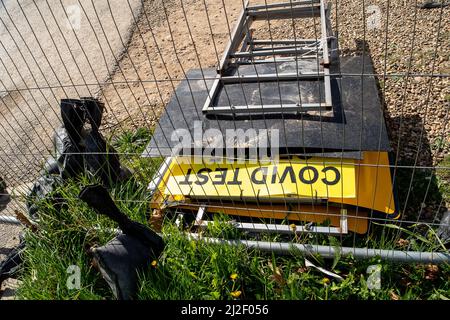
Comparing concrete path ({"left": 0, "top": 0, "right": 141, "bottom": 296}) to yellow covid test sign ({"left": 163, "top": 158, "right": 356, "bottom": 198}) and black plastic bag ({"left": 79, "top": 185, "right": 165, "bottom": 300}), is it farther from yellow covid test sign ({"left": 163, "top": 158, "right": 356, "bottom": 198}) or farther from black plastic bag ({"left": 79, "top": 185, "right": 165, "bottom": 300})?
yellow covid test sign ({"left": 163, "top": 158, "right": 356, "bottom": 198})

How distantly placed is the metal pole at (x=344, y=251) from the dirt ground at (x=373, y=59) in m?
1.00

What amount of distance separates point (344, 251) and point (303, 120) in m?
0.95

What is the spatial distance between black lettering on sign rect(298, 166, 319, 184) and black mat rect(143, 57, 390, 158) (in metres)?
0.12

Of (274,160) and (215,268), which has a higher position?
(274,160)

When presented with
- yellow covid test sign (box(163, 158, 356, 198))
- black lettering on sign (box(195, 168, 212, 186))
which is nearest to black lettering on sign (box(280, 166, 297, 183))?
yellow covid test sign (box(163, 158, 356, 198))

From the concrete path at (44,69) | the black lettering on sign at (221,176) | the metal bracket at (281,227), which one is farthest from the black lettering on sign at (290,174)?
the concrete path at (44,69)

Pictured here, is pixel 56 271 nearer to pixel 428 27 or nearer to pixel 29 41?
pixel 428 27

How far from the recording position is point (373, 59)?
405cm

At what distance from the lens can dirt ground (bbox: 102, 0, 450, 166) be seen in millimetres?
3244

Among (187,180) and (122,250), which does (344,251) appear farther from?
(122,250)

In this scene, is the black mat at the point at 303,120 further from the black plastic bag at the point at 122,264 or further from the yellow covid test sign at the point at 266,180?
the black plastic bag at the point at 122,264

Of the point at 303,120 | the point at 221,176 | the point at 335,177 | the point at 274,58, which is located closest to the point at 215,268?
the point at 221,176

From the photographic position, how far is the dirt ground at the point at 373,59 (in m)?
3.24

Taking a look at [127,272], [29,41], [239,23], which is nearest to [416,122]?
[239,23]
